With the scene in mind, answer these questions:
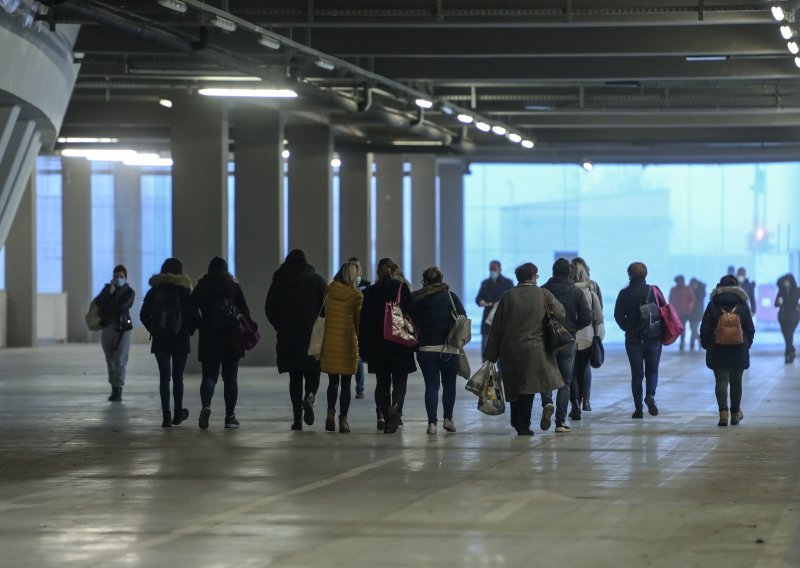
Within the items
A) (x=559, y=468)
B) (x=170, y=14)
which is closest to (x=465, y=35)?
(x=170, y=14)

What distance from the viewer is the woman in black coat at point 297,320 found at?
15.7 m

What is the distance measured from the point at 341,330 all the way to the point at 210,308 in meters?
1.43

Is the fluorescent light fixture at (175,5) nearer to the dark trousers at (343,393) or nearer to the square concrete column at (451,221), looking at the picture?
the dark trousers at (343,393)

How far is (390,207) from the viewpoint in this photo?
4044 centimetres

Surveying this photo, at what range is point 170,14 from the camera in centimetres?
1966

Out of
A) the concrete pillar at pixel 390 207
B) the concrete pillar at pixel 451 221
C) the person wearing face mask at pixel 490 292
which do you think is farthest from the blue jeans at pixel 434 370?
the concrete pillar at pixel 451 221

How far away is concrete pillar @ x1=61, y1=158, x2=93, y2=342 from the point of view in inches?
1734

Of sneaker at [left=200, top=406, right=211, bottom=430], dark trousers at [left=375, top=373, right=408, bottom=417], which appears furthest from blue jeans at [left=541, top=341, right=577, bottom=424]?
sneaker at [left=200, top=406, right=211, bottom=430]

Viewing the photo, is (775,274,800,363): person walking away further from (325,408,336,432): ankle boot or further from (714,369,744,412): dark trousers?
(325,408,336,432): ankle boot

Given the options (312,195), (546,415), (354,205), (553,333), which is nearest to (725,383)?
(546,415)

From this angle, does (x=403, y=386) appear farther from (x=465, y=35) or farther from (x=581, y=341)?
(x=465, y=35)

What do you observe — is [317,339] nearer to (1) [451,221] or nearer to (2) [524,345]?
(2) [524,345]

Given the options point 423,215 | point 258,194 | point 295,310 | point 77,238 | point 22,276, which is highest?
point 423,215

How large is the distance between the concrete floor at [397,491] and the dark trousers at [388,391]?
1.15 feet
